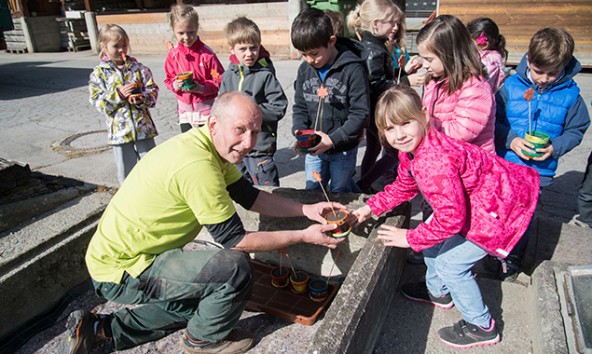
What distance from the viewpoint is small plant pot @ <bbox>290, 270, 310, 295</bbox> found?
301cm

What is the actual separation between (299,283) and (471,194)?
4.30 ft

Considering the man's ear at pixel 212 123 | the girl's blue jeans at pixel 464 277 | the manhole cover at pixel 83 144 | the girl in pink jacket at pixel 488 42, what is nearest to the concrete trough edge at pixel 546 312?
the girl's blue jeans at pixel 464 277

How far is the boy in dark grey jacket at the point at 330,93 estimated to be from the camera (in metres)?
2.97

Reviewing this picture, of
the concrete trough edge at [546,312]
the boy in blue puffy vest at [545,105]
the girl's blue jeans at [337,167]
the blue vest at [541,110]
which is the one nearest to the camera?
the concrete trough edge at [546,312]

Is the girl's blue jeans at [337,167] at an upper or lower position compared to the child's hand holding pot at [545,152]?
lower

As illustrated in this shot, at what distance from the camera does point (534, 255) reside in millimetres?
2820

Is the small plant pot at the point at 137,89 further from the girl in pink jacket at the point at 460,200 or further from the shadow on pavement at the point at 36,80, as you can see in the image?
the shadow on pavement at the point at 36,80

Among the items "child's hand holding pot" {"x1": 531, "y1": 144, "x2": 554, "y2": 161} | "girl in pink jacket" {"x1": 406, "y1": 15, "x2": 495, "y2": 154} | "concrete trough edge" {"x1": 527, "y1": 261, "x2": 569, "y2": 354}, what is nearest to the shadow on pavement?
"girl in pink jacket" {"x1": 406, "y1": 15, "x2": 495, "y2": 154}

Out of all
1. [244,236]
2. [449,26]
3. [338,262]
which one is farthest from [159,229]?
[449,26]

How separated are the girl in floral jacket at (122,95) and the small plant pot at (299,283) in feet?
7.19

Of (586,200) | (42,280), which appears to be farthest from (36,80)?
(586,200)

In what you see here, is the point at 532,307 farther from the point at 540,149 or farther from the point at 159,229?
the point at 159,229

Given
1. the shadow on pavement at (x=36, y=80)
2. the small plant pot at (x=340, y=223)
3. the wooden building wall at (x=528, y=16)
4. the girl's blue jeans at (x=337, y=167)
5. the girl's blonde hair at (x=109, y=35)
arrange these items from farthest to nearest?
the shadow on pavement at (x=36, y=80)
the wooden building wall at (x=528, y=16)
the girl's blonde hair at (x=109, y=35)
the girl's blue jeans at (x=337, y=167)
the small plant pot at (x=340, y=223)

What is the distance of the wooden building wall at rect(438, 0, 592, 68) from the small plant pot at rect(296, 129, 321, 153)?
7.71 m
